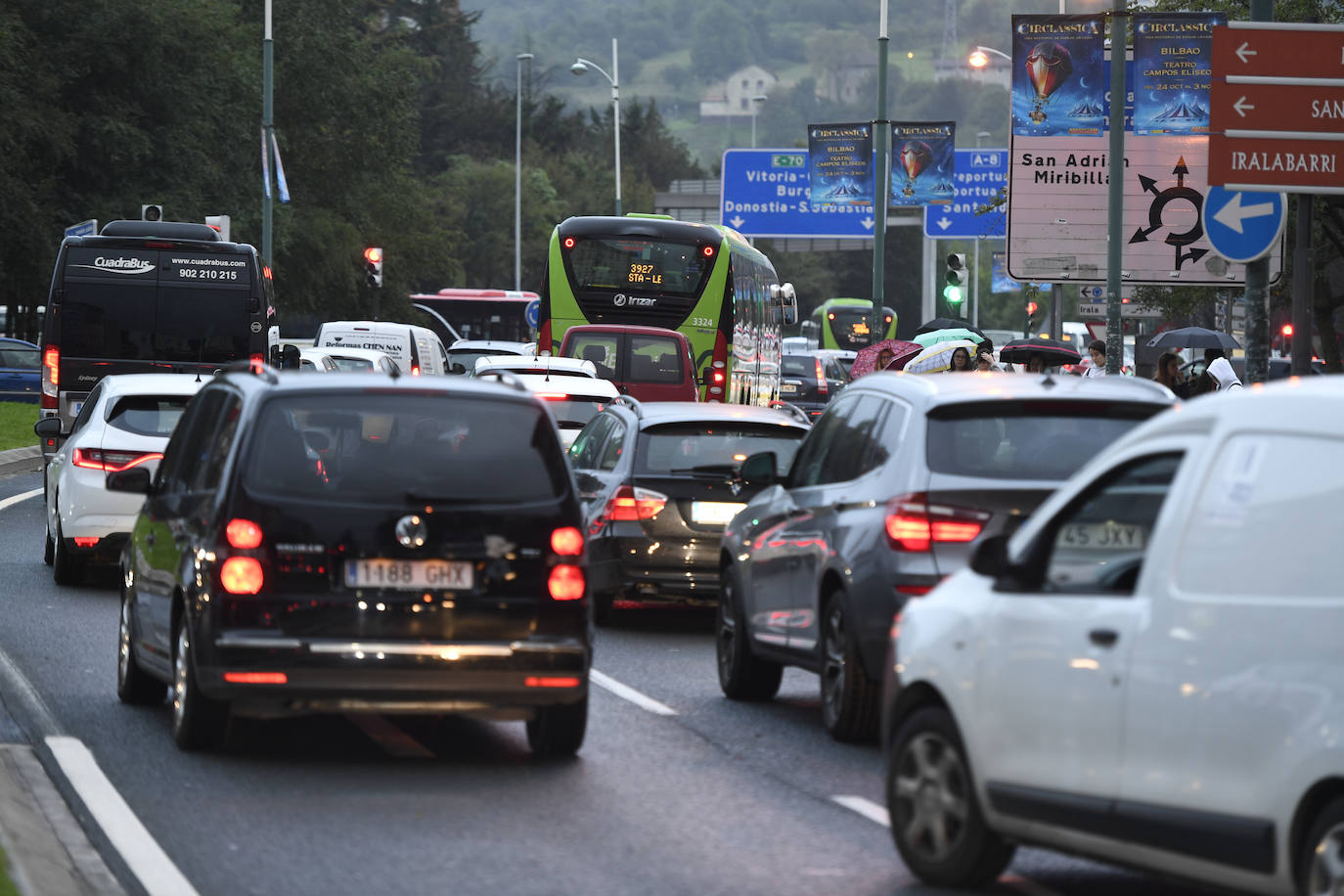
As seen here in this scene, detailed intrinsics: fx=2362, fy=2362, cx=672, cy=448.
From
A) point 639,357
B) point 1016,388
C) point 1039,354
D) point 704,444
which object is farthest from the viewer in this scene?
point 639,357

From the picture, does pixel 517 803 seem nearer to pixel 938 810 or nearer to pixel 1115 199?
pixel 938 810

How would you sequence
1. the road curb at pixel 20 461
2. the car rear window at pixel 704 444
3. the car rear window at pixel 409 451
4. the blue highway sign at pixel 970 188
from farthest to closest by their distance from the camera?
1. the blue highway sign at pixel 970 188
2. the road curb at pixel 20 461
3. the car rear window at pixel 704 444
4. the car rear window at pixel 409 451

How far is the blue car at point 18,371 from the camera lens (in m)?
51.7

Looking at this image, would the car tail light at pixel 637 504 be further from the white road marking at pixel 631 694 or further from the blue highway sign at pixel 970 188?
the blue highway sign at pixel 970 188

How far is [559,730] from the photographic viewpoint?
983cm

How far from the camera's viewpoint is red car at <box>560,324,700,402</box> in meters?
31.0

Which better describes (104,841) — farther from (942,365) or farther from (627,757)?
(942,365)

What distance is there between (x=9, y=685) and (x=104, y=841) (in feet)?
13.5

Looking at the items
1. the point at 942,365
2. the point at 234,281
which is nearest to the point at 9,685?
the point at 234,281

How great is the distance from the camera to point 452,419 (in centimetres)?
953

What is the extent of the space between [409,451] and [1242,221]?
8.90 m

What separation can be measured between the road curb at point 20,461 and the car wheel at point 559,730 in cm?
2282

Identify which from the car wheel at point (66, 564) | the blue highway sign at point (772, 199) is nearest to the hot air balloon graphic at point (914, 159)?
the blue highway sign at point (772, 199)

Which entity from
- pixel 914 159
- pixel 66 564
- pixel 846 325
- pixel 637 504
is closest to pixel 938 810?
pixel 637 504
